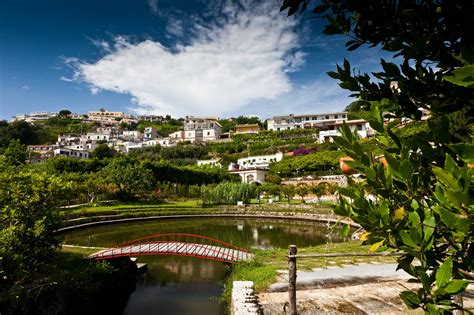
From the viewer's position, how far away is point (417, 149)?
1271 mm

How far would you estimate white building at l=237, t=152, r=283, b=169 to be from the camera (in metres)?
56.3

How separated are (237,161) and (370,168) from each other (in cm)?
6068

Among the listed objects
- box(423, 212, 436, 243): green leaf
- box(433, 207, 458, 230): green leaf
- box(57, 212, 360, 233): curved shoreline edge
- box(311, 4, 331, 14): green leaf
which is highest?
box(311, 4, 331, 14): green leaf

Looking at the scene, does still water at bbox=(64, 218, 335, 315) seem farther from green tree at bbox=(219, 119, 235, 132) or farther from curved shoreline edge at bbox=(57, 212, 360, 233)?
green tree at bbox=(219, 119, 235, 132)

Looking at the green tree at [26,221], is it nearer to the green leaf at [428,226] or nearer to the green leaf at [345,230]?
the green leaf at [345,230]

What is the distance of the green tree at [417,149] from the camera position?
89cm

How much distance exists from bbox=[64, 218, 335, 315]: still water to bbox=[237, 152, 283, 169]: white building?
93.0 feet

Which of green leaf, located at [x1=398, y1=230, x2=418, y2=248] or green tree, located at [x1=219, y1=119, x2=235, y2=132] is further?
green tree, located at [x1=219, y1=119, x2=235, y2=132]

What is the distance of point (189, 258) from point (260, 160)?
147ft

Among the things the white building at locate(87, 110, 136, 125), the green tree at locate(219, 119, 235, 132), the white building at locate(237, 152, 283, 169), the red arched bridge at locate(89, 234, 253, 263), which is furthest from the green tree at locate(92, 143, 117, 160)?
the white building at locate(87, 110, 136, 125)

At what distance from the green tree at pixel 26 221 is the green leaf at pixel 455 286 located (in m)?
9.34

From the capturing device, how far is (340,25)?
1.61 m

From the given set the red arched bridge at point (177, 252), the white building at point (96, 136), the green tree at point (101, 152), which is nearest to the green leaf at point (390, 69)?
the red arched bridge at point (177, 252)

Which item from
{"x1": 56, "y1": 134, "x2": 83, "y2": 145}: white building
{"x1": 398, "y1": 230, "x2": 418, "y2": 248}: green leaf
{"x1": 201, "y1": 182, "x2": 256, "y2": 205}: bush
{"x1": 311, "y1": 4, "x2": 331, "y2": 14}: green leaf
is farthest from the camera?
{"x1": 56, "y1": 134, "x2": 83, "y2": 145}: white building
